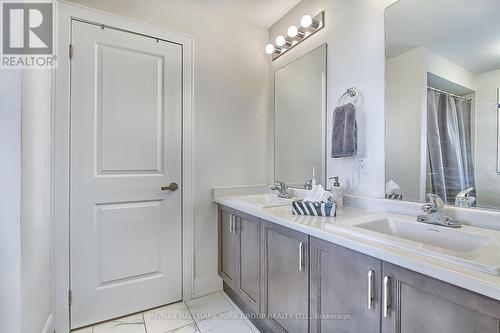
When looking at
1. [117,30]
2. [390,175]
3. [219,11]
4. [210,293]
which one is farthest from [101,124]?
[390,175]

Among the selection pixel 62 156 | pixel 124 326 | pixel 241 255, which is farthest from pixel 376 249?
pixel 62 156

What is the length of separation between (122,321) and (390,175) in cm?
203

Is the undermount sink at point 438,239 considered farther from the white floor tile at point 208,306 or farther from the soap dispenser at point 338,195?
the white floor tile at point 208,306

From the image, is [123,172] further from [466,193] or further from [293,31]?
[466,193]

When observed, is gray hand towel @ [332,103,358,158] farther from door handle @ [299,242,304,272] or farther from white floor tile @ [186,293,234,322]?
white floor tile @ [186,293,234,322]

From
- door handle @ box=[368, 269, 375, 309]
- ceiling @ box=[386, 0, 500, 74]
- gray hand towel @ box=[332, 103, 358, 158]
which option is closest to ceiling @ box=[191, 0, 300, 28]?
ceiling @ box=[386, 0, 500, 74]

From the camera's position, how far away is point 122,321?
5.90ft

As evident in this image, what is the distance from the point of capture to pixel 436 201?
1195 mm

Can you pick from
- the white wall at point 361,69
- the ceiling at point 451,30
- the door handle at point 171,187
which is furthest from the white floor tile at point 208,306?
the ceiling at point 451,30

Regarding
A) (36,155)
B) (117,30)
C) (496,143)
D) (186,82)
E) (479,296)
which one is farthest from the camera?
(186,82)

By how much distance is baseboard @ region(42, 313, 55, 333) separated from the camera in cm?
152

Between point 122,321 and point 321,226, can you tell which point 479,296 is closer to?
point 321,226

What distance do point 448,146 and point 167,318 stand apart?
2047 millimetres

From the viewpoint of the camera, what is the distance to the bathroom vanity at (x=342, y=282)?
27.5 inches
